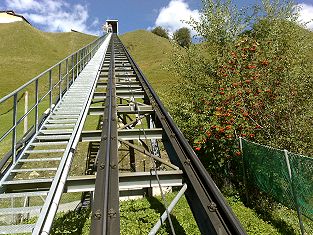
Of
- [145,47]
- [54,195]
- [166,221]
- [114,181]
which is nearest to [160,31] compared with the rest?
[145,47]

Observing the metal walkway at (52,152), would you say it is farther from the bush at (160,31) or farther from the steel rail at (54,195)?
the bush at (160,31)

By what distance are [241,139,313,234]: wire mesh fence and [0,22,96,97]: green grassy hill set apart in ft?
154

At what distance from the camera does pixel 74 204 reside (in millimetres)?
14008

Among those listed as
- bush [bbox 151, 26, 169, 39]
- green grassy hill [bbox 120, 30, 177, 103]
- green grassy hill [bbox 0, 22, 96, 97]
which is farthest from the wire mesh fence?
bush [bbox 151, 26, 169, 39]

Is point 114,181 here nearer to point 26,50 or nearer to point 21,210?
point 21,210

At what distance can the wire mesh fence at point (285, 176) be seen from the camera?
6.89m

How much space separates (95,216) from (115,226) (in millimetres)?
293

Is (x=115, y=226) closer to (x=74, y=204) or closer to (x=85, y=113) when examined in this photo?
(x=85, y=113)

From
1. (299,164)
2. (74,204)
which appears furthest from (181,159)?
(74,204)

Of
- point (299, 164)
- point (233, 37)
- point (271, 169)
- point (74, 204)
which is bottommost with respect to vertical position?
point (74, 204)

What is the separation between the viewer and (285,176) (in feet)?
25.6

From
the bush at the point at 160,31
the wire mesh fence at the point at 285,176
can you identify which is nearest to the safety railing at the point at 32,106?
the wire mesh fence at the point at 285,176

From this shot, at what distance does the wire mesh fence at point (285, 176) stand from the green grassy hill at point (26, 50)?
46879 millimetres

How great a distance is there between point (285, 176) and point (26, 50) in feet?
260
